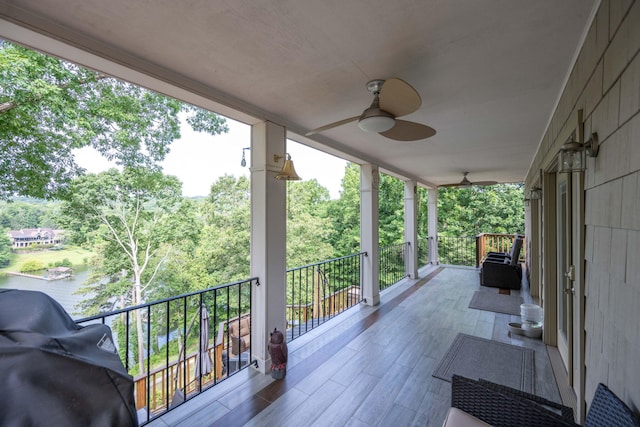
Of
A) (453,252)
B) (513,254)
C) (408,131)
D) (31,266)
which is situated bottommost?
(453,252)

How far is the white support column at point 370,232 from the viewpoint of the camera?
448 cm

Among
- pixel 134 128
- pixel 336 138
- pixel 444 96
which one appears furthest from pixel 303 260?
pixel 444 96

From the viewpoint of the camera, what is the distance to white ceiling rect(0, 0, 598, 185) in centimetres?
130

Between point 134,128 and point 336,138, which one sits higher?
point 134,128

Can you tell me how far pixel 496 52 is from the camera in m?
1.66

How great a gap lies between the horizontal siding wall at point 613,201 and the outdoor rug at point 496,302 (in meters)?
3.09

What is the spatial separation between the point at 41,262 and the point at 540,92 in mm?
9031

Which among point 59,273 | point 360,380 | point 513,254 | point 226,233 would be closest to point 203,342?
point 360,380

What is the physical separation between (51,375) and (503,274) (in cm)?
631

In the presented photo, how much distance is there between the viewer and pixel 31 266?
19.2ft

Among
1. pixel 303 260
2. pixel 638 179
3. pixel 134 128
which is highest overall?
pixel 134 128

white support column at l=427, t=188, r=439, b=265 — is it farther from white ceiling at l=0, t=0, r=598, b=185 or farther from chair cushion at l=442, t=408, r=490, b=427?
chair cushion at l=442, t=408, r=490, b=427

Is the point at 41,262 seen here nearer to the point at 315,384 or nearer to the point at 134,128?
the point at 134,128

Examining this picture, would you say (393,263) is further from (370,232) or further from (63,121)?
(63,121)
